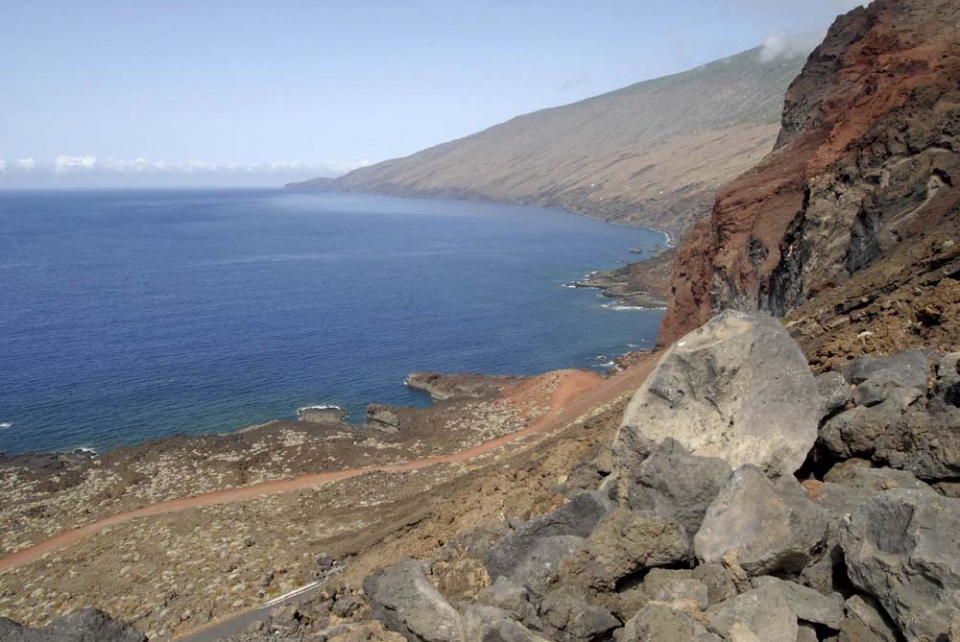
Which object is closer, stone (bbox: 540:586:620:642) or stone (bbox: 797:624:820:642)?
stone (bbox: 797:624:820:642)

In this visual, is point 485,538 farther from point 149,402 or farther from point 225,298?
point 225,298

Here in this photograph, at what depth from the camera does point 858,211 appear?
973 inches

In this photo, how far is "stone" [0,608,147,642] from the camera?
36.6 ft

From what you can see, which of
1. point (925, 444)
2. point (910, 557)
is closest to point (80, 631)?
point (910, 557)

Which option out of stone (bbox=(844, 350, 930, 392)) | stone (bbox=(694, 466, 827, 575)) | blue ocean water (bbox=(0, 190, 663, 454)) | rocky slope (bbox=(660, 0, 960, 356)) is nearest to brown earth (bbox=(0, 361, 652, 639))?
stone (bbox=(694, 466, 827, 575))

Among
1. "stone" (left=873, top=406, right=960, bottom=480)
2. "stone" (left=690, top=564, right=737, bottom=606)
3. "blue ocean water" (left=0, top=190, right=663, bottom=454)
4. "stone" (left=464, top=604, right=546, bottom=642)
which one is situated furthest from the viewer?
"blue ocean water" (left=0, top=190, right=663, bottom=454)

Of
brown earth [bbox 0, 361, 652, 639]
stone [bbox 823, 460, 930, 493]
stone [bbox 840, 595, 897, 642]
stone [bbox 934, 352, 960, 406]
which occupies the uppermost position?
stone [bbox 934, 352, 960, 406]

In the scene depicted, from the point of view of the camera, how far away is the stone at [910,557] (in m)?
6.50

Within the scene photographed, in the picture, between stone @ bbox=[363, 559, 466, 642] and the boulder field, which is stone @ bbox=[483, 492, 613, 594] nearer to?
the boulder field

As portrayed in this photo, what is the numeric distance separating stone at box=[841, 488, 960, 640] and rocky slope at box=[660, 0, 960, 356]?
675 centimetres

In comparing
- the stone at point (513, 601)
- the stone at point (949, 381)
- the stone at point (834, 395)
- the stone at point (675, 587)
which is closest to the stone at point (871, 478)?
the stone at point (834, 395)

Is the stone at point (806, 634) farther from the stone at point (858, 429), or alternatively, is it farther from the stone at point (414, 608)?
the stone at point (858, 429)

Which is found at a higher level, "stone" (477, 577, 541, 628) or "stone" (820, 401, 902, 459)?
"stone" (820, 401, 902, 459)

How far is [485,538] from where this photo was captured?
1093 centimetres
